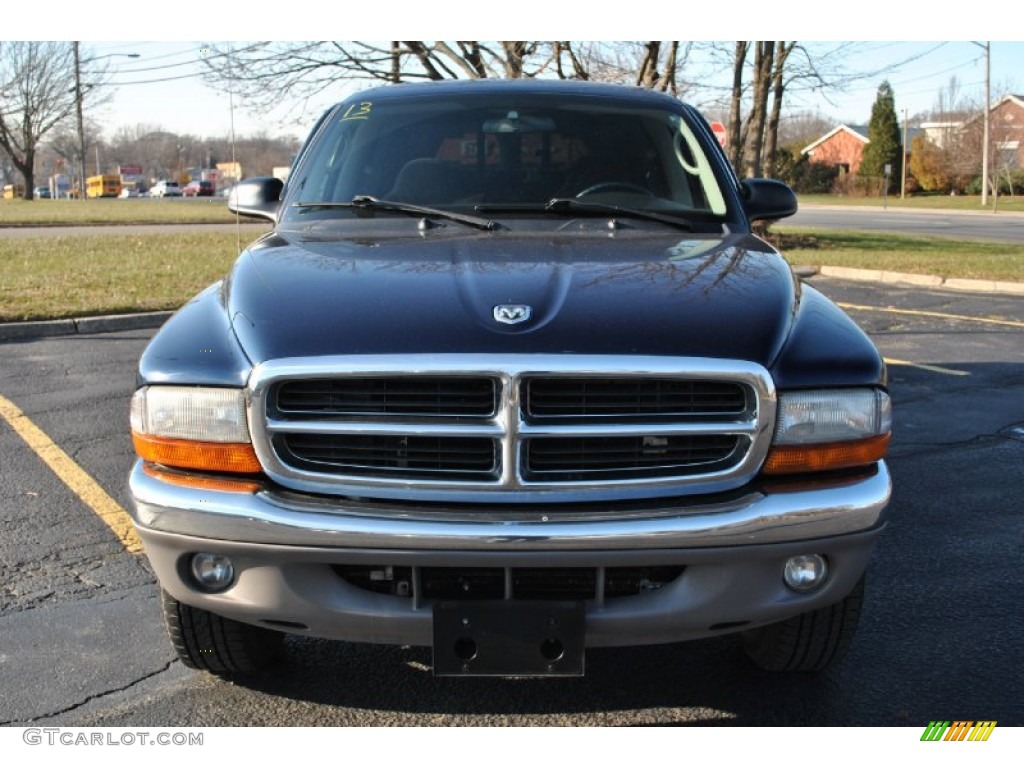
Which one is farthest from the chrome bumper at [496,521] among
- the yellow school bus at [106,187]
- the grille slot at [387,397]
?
the yellow school bus at [106,187]

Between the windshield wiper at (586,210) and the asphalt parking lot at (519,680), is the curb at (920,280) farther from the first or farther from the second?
the windshield wiper at (586,210)

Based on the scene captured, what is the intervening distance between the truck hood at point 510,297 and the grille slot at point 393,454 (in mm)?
212

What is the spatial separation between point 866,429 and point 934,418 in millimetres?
4172

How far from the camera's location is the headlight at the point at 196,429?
2.56 metres

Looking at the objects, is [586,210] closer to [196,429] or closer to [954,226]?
[196,429]

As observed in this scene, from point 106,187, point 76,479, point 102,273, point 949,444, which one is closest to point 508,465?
point 76,479

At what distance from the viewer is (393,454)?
2566mm

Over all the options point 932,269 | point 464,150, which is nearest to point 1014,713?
point 464,150

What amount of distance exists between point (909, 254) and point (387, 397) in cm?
1788

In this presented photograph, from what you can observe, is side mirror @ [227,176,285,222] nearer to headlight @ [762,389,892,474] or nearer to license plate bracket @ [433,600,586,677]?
license plate bracket @ [433,600,586,677]

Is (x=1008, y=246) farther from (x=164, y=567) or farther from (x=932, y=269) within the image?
(x=164, y=567)

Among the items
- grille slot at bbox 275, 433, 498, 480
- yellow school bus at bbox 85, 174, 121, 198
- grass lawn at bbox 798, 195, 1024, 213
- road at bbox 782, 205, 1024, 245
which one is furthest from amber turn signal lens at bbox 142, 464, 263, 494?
yellow school bus at bbox 85, 174, 121, 198

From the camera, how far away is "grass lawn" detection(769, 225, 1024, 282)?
50.1 ft

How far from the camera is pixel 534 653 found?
2.46 m
